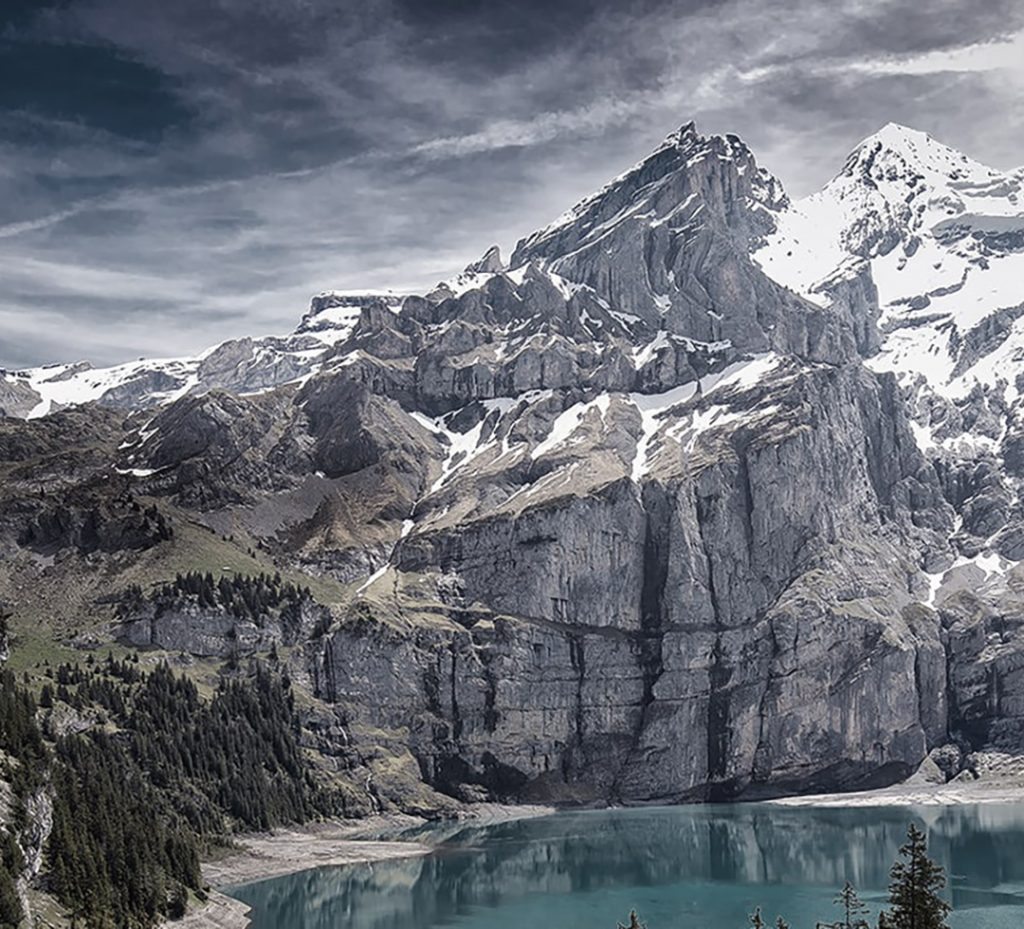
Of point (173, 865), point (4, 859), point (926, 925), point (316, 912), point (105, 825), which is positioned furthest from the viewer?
point (316, 912)

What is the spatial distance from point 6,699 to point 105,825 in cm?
2241

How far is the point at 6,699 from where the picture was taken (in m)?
166

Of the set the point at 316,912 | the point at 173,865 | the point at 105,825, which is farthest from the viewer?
the point at 316,912

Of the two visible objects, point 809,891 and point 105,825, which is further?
point 809,891

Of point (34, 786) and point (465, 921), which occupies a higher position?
point (34, 786)

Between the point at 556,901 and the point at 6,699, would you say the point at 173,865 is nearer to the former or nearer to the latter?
the point at 6,699

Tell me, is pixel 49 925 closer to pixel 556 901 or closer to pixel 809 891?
pixel 556 901

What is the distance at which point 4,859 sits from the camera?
392 ft

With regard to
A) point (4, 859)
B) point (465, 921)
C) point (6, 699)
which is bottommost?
point (465, 921)

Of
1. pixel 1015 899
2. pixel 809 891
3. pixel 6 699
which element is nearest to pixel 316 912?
pixel 6 699

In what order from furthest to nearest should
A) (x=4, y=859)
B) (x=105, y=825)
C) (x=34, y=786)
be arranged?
(x=105, y=825), (x=34, y=786), (x=4, y=859)

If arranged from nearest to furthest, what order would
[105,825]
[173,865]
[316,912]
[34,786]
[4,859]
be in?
[4,859] → [34,786] → [105,825] → [173,865] → [316,912]

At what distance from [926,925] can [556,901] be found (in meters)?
137

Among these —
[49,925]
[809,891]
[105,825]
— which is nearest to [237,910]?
[105,825]
